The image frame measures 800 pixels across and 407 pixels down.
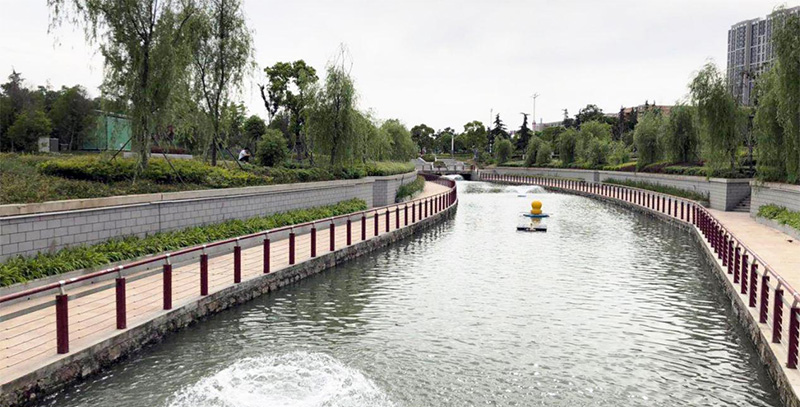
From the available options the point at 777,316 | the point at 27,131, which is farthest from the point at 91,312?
the point at 27,131

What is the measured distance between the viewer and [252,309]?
12711 mm

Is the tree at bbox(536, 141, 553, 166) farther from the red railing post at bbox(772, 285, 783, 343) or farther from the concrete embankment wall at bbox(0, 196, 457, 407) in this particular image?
the red railing post at bbox(772, 285, 783, 343)

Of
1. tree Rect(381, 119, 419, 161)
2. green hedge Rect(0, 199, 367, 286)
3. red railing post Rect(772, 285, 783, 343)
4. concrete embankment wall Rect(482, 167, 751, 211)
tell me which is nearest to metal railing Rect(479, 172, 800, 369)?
red railing post Rect(772, 285, 783, 343)

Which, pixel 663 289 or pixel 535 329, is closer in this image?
pixel 535 329

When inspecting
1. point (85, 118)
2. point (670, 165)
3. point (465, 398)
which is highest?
point (85, 118)

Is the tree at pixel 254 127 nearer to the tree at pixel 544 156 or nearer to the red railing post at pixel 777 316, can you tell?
the tree at pixel 544 156

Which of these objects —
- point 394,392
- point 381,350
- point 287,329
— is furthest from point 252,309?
point 394,392

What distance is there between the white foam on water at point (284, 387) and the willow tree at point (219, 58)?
18.2 meters

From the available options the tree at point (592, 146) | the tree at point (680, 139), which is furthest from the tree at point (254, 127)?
the tree at point (680, 139)

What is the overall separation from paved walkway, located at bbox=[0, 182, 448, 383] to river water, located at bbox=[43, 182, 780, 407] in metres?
0.58

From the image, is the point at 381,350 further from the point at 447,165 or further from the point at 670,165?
the point at 447,165

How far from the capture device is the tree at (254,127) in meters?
71.1

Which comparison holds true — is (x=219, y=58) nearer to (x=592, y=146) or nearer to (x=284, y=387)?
(x=284, y=387)

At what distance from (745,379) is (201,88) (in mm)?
22809
